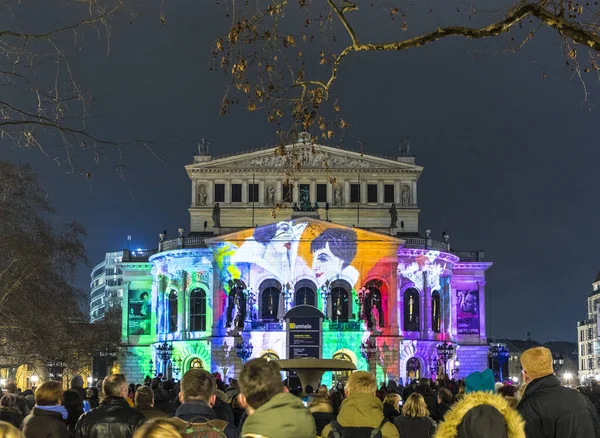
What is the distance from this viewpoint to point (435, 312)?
8381 centimetres

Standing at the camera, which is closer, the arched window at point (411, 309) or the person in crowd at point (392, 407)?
the person in crowd at point (392, 407)

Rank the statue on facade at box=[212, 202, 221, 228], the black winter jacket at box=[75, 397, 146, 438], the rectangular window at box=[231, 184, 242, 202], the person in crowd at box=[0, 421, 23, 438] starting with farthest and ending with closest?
the rectangular window at box=[231, 184, 242, 202]
the statue on facade at box=[212, 202, 221, 228]
the black winter jacket at box=[75, 397, 146, 438]
the person in crowd at box=[0, 421, 23, 438]

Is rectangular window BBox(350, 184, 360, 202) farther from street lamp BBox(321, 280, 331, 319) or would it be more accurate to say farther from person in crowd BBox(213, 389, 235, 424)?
person in crowd BBox(213, 389, 235, 424)

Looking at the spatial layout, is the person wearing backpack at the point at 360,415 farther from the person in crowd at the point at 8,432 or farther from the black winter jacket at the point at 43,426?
the person in crowd at the point at 8,432

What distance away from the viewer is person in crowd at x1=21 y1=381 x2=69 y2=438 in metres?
10.4

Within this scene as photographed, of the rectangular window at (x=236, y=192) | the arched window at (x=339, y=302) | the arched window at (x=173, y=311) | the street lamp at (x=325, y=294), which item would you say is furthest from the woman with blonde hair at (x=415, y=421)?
the rectangular window at (x=236, y=192)

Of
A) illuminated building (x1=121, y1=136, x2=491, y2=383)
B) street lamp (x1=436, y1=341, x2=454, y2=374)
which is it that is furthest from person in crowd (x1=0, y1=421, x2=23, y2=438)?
street lamp (x1=436, y1=341, x2=454, y2=374)

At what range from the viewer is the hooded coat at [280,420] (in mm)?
6625

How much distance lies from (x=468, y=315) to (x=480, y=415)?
83426 mm

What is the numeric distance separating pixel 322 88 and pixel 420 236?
80.0 m

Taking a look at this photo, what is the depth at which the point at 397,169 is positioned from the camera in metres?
94.2

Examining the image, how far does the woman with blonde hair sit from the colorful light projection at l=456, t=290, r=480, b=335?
77.3 meters

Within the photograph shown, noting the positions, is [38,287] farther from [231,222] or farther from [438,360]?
[231,222]

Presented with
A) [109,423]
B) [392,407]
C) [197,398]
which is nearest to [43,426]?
[109,423]
